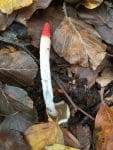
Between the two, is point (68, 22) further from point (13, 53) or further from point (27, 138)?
point (27, 138)

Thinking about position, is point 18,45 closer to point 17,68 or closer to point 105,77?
point 17,68

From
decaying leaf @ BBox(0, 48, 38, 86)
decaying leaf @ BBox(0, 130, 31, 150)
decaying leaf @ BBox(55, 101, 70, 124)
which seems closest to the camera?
decaying leaf @ BBox(0, 130, 31, 150)

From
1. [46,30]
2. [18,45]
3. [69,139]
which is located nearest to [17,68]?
[18,45]

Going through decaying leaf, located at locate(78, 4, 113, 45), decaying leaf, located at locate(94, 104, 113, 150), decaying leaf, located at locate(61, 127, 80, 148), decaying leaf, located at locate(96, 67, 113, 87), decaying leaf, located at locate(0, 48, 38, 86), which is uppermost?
decaying leaf, located at locate(78, 4, 113, 45)

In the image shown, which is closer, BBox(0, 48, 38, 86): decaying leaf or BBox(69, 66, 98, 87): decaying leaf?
BBox(0, 48, 38, 86): decaying leaf

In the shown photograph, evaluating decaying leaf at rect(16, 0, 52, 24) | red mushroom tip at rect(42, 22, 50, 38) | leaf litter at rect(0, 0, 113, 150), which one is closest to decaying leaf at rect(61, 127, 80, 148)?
leaf litter at rect(0, 0, 113, 150)

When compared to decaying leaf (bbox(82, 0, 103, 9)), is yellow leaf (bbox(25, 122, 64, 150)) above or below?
below

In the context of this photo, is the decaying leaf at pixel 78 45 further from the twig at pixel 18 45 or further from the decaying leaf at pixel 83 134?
the decaying leaf at pixel 83 134

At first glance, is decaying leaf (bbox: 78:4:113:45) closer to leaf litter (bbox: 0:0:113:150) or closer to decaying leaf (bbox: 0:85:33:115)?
leaf litter (bbox: 0:0:113:150)
